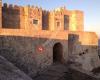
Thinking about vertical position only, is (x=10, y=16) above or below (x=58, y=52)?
above

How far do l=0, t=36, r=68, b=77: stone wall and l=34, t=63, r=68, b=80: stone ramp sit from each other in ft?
1.36

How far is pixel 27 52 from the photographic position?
44.1 ft

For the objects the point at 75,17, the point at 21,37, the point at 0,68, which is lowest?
the point at 0,68

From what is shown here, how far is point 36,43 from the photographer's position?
14.1 m

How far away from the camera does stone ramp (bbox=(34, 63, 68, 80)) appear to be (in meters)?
13.4

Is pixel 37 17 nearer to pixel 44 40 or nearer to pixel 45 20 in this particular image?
pixel 45 20

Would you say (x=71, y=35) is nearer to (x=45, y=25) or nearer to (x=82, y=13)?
(x=45, y=25)

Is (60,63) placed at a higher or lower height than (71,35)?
lower

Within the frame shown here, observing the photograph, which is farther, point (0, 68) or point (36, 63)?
point (36, 63)

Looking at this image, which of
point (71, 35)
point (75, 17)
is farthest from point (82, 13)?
point (71, 35)

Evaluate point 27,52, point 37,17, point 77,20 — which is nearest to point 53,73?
point 27,52

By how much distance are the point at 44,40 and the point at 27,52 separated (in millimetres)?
2071

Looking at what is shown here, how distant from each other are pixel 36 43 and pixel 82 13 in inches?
790

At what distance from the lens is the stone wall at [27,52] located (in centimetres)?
1245
